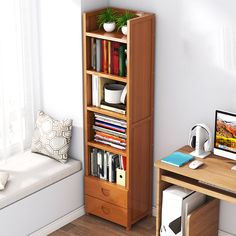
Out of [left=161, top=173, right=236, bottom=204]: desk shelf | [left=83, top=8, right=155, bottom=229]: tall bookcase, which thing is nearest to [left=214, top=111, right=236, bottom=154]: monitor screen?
[left=161, top=173, right=236, bottom=204]: desk shelf

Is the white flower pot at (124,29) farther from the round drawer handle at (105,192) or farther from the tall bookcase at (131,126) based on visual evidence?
the round drawer handle at (105,192)

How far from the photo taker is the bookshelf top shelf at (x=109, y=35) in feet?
12.8

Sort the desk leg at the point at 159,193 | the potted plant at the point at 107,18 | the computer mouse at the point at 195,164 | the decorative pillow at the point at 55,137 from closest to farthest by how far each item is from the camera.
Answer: the computer mouse at the point at 195,164 < the desk leg at the point at 159,193 < the potted plant at the point at 107,18 < the decorative pillow at the point at 55,137

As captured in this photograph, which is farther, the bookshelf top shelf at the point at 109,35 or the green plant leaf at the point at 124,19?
the green plant leaf at the point at 124,19

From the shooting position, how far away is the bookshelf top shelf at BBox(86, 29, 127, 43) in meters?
3.91

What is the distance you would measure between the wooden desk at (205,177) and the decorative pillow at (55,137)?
838 mm

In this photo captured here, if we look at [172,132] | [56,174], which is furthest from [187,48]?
[56,174]

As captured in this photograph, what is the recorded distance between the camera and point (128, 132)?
4.06 metres

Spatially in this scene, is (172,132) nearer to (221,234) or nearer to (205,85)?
(205,85)

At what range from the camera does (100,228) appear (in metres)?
4.34

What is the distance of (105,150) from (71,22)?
3.13 ft

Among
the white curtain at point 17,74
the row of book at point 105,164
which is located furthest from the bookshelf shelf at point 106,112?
the white curtain at point 17,74

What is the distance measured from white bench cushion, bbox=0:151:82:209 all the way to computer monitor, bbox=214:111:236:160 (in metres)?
1.12

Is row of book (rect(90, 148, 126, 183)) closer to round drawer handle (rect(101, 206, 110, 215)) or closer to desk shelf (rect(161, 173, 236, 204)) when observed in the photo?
round drawer handle (rect(101, 206, 110, 215))
